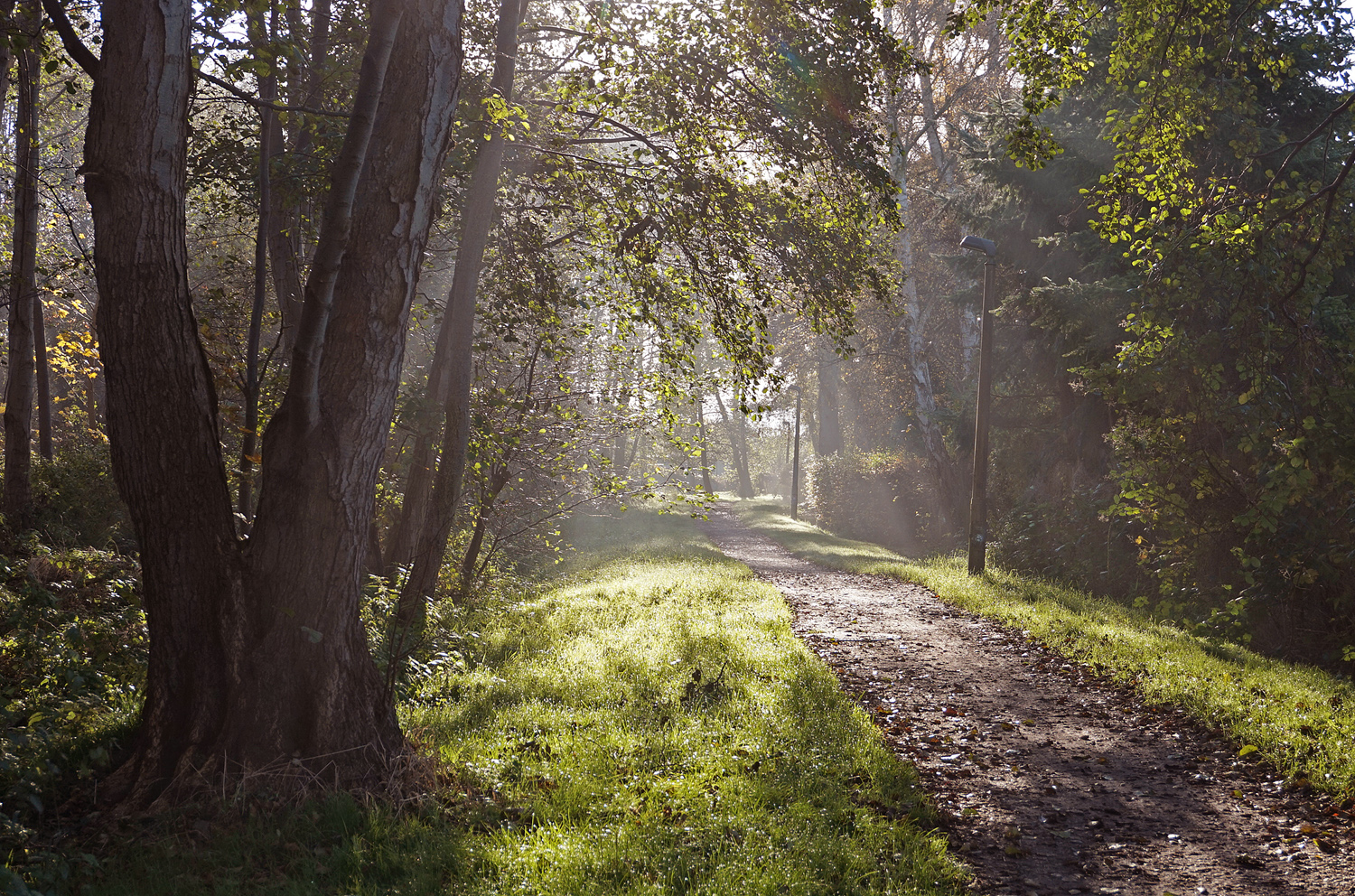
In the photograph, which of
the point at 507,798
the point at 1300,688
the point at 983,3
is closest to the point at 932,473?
the point at 1300,688

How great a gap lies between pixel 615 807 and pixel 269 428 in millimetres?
2874

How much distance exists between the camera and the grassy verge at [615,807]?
3.94 m

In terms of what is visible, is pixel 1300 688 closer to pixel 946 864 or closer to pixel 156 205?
pixel 946 864

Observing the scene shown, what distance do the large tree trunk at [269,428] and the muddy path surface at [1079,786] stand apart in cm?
369

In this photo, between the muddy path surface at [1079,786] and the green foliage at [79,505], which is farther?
the green foliage at [79,505]

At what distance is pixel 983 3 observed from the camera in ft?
19.4

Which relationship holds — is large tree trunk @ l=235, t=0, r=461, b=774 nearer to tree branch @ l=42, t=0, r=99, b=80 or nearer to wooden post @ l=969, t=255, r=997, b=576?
tree branch @ l=42, t=0, r=99, b=80

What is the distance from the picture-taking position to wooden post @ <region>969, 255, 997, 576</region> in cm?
1470

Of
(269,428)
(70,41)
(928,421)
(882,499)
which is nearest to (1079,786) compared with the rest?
(269,428)

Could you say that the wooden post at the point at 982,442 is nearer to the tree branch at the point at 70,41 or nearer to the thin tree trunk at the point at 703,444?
the thin tree trunk at the point at 703,444

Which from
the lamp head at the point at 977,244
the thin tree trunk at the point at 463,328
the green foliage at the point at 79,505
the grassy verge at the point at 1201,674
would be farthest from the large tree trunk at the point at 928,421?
the green foliage at the point at 79,505

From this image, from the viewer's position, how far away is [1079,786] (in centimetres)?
546

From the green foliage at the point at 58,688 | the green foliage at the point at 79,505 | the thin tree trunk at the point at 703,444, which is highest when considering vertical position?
the thin tree trunk at the point at 703,444

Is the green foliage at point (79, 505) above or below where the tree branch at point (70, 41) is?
below
